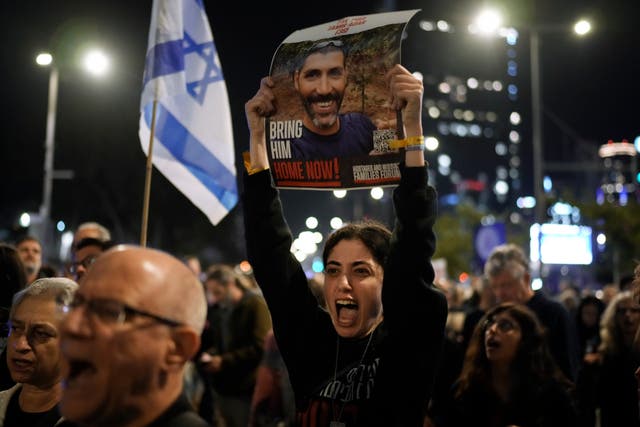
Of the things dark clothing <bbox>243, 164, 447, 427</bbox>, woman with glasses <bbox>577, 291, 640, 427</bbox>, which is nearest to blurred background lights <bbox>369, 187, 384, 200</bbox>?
dark clothing <bbox>243, 164, 447, 427</bbox>

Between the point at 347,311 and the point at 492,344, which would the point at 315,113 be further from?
the point at 492,344

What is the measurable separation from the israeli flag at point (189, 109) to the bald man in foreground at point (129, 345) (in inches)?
136

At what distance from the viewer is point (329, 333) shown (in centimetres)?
364

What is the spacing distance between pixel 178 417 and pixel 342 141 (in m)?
1.78

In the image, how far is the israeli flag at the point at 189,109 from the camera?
5.88 meters

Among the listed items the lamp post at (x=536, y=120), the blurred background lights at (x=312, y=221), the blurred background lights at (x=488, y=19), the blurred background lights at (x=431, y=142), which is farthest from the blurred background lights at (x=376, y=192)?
the blurred background lights at (x=312, y=221)

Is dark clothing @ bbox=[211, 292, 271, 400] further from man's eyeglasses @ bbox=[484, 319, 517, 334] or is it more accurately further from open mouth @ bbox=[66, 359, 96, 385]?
open mouth @ bbox=[66, 359, 96, 385]

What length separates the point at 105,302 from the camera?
2330 mm

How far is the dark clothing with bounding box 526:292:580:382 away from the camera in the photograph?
21.5 ft

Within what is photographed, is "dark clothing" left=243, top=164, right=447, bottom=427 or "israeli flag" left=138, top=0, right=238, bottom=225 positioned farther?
"israeli flag" left=138, top=0, right=238, bottom=225

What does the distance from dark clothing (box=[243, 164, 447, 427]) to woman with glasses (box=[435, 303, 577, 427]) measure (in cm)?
239

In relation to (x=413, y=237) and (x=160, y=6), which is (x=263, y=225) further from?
(x=160, y=6)

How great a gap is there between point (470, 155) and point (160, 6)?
6727 inches

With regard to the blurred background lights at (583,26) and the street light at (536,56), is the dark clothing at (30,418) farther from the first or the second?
the blurred background lights at (583,26)
